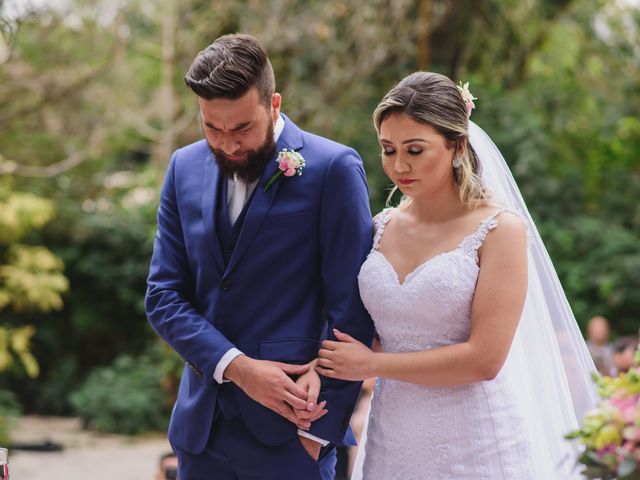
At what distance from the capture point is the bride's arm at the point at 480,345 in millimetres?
2387

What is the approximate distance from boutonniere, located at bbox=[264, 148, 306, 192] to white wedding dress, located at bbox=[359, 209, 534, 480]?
318 mm

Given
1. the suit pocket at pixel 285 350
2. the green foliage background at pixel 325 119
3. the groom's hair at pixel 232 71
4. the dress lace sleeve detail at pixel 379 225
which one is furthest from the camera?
the green foliage background at pixel 325 119

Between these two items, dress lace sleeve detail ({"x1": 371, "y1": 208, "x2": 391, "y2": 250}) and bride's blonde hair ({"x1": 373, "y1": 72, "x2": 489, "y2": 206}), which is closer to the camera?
bride's blonde hair ({"x1": 373, "y1": 72, "x2": 489, "y2": 206})

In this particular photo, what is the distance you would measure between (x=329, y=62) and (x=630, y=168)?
3975mm

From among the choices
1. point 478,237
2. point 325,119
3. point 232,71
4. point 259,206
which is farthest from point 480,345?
point 325,119

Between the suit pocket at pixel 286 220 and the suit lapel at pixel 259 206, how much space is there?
0.02m

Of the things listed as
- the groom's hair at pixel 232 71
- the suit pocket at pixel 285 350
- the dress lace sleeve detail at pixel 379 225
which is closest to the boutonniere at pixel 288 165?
the groom's hair at pixel 232 71

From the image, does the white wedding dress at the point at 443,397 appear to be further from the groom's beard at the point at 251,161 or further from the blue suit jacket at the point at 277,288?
the groom's beard at the point at 251,161

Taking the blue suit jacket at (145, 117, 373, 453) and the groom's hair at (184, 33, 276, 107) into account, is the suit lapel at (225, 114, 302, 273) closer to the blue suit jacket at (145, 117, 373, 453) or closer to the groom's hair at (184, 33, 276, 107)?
the blue suit jacket at (145, 117, 373, 453)

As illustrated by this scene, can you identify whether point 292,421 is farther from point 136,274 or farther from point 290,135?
point 136,274

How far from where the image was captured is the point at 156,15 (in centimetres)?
1107

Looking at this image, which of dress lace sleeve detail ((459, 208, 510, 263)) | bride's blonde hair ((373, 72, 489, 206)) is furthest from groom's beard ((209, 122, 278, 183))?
dress lace sleeve detail ((459, 208, 510, 263))

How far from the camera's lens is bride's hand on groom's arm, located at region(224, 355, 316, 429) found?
7.95ft

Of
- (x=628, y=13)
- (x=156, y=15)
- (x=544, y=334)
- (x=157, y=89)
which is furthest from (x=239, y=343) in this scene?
(x=157, y=89)
